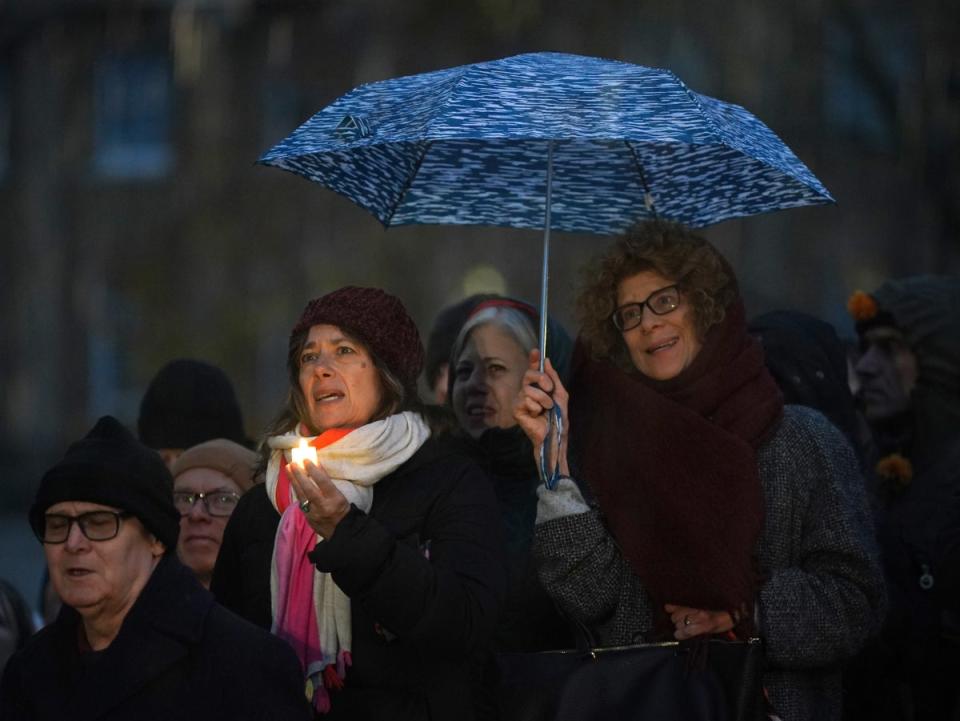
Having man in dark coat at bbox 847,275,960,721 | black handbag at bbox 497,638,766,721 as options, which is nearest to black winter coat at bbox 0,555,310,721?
black handbag at bbox 497,638,766,721

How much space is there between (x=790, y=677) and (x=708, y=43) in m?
12.9

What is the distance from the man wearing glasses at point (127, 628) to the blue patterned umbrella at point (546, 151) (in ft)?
3.32

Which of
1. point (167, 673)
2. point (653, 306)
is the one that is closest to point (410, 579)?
point (167, 673)

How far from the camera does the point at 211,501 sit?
486 cm

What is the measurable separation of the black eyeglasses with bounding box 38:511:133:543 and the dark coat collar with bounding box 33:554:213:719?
139 mm

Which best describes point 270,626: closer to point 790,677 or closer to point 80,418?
point 790,677

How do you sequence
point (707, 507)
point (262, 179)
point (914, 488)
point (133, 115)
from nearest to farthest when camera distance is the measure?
point (707, 507), point (914, 488), point (262, 179), point (133, 115)

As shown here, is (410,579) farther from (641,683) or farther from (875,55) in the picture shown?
(875,55)

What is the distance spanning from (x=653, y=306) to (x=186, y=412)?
6.94 ft

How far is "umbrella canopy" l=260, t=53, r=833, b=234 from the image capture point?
3812 millimetres

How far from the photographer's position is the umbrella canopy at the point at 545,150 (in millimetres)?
3812

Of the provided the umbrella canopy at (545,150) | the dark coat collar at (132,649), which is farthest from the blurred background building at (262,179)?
the dark coat collar at (132,649)

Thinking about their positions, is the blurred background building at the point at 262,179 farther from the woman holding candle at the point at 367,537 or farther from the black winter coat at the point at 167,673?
the black winter coat at the point at 167,673

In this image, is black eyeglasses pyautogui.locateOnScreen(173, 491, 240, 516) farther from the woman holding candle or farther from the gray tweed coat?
the gray tweed coat
